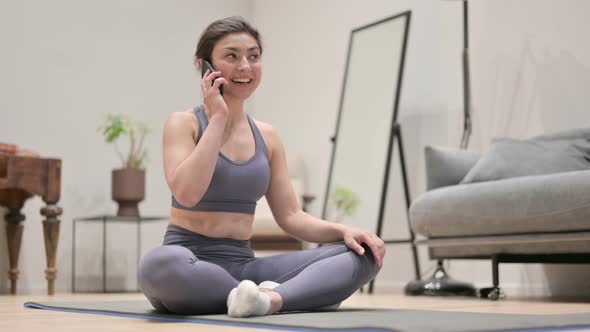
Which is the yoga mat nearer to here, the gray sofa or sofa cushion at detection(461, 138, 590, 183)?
the gray sofa

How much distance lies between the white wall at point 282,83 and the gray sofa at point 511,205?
592mm

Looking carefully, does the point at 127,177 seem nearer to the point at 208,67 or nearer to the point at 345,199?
the point at 345,199

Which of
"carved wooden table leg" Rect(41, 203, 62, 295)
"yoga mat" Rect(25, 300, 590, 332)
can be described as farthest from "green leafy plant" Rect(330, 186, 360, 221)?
"yoga mat" Rect(25, 300, 590, 332)

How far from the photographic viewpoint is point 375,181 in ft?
16.3

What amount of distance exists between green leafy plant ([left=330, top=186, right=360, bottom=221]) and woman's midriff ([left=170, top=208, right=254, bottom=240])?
2.97m

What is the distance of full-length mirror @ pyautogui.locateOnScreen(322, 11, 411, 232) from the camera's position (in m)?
4.84

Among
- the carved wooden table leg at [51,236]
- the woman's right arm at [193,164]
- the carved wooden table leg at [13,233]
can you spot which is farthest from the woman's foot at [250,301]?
the carved wooden table leg at [13,233]

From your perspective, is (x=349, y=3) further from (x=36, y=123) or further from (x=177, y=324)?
(x=177, y=324)

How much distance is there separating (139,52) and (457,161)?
2.71 metres

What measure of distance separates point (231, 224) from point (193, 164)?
0.24 meters

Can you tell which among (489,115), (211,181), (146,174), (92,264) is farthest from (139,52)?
(211,181)

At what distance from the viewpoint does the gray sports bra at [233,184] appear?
2057 mm

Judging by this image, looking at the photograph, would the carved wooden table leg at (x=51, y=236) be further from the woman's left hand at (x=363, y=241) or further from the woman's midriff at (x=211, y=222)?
the woman's left hand at (x=363, y=241)

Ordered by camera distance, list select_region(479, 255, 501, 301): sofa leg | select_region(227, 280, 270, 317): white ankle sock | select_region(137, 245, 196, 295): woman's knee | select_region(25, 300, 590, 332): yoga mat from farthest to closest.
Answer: select_region(479, 255, 501, 301): sofa leg, select_region(137, 245, 196, 295): woman's knee, select_region(227, 280, 270, 317): white ankle sock, select_region(25, 300, 590, 332): yoga mat
